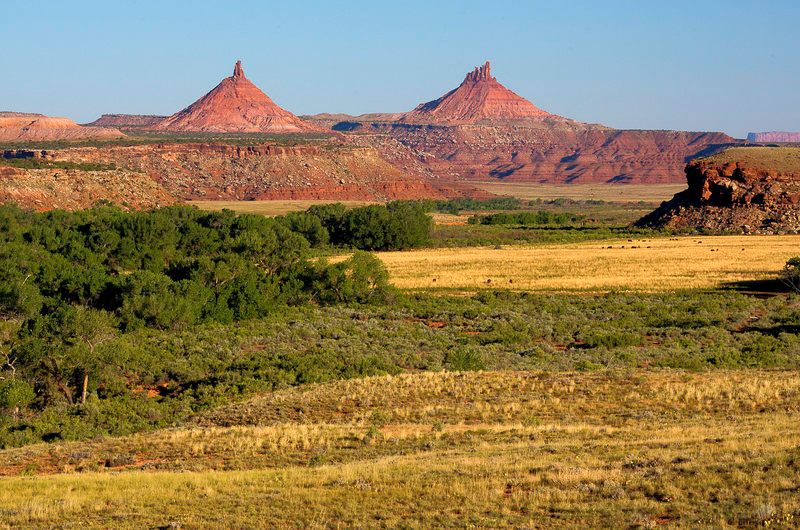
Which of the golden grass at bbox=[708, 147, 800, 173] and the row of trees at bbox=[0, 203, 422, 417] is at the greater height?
the golden grass at bbox=[708, 147, 800, 173]

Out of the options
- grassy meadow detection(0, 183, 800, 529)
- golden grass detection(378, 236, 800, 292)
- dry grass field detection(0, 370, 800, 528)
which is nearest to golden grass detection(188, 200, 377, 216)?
golden grass detection(378, 236, 800, 292)

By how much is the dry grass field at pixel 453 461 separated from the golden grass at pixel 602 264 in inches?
1139

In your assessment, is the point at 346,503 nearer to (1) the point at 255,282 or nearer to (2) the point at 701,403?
(2) the point at 701,403

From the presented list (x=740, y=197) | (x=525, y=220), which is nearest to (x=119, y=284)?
(x=740, y=197)

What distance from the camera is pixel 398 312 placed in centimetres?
4694

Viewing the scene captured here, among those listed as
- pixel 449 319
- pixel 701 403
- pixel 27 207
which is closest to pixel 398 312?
pixel 449 319

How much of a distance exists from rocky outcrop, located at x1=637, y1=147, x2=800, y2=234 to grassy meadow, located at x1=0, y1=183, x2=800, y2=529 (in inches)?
1611

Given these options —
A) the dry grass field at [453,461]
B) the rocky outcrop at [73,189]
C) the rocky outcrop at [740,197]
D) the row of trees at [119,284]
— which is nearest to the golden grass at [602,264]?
the rocky outcrop at [740,197]

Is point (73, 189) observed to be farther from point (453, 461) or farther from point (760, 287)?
point (453, 461)

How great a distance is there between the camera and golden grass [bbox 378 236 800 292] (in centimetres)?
5812

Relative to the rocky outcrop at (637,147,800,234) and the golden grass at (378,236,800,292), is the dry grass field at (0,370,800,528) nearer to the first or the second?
the golden grass at (378,236,800,292)

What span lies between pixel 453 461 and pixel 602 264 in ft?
168

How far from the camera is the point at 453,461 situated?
61.1 feet

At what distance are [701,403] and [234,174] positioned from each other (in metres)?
139
